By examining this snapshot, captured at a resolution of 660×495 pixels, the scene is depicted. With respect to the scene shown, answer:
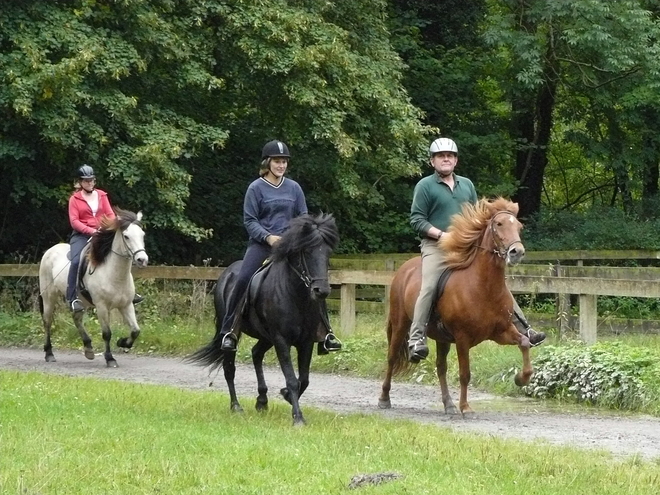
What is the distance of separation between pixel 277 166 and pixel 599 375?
4.02 metres

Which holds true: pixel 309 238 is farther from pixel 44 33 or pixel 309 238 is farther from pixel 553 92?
pixel 553 92

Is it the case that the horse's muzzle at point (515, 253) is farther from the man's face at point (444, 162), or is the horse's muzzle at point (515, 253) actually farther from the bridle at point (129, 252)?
the bridle at point (129, 252)

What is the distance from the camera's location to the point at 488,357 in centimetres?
1410

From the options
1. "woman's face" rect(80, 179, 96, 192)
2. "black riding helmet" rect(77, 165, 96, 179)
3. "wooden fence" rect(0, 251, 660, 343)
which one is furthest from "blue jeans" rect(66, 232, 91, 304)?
"wooden fence" rect(0, 251, 660, 343)

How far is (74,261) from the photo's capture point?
57.0ft

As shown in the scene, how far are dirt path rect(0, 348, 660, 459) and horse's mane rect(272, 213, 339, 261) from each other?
2.06 m

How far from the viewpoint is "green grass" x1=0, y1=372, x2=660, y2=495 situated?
7176 mm

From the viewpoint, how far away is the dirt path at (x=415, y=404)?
9.86 metres

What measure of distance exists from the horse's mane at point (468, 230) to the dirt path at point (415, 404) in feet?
5.08

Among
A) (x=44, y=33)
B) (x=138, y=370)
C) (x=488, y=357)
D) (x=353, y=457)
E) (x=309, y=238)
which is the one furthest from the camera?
(x=44, y=33)

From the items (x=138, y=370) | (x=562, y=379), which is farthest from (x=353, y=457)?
(x=138, y=370)

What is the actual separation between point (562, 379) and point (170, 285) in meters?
10.7

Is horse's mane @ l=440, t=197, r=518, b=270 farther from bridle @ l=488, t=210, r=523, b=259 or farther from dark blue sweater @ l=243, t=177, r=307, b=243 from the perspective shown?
dark blue sweater @ l=243, t=177, r=307, b=243

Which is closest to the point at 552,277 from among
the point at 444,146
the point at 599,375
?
the point at 599,375
